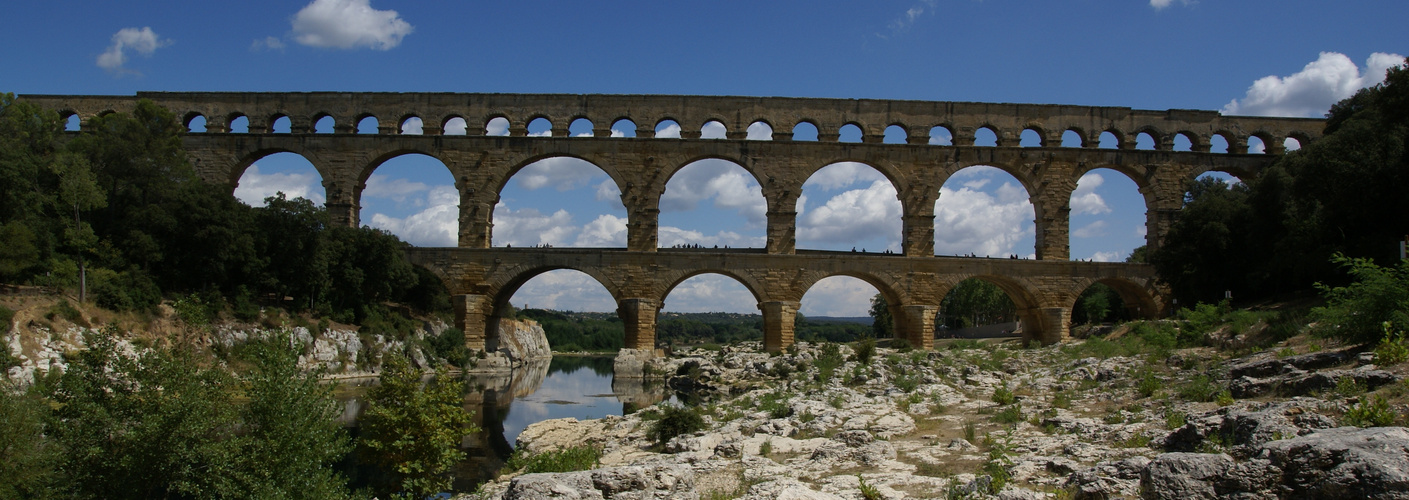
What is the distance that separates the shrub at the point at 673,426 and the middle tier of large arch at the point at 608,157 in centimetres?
1596

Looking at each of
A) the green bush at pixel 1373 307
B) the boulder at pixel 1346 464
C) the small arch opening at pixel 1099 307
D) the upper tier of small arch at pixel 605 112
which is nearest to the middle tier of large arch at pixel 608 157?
the upper tier of small arch at pixel 605 112

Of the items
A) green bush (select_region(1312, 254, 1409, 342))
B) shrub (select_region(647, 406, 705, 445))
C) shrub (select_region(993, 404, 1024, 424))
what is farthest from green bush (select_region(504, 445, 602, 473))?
green bush (select_region(1312, 254, 1409, 342))

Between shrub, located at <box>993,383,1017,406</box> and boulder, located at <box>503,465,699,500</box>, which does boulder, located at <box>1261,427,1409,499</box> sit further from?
shrub, located at <box>993,383,1017,406</box>

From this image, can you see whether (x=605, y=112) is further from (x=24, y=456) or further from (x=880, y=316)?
(x=880, y=316)

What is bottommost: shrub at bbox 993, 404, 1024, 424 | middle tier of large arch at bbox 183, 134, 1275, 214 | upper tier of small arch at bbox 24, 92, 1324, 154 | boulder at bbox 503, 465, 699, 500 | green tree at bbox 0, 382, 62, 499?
green tree at bbox 0, 382, 62, 499

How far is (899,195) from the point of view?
28.5 m

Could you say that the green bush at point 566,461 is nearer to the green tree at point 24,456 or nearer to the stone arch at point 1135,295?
the green tree at point 24,456

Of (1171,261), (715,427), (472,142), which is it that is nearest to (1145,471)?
(715,427)

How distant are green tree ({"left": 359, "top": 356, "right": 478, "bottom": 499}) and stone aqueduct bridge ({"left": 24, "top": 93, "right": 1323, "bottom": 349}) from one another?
1659 cm

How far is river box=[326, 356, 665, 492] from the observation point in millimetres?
13863

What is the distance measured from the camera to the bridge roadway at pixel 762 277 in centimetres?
2730

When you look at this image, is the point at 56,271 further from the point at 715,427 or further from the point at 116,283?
the point at 715,427

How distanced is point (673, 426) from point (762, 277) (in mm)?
15616

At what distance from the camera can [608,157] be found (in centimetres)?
2794
